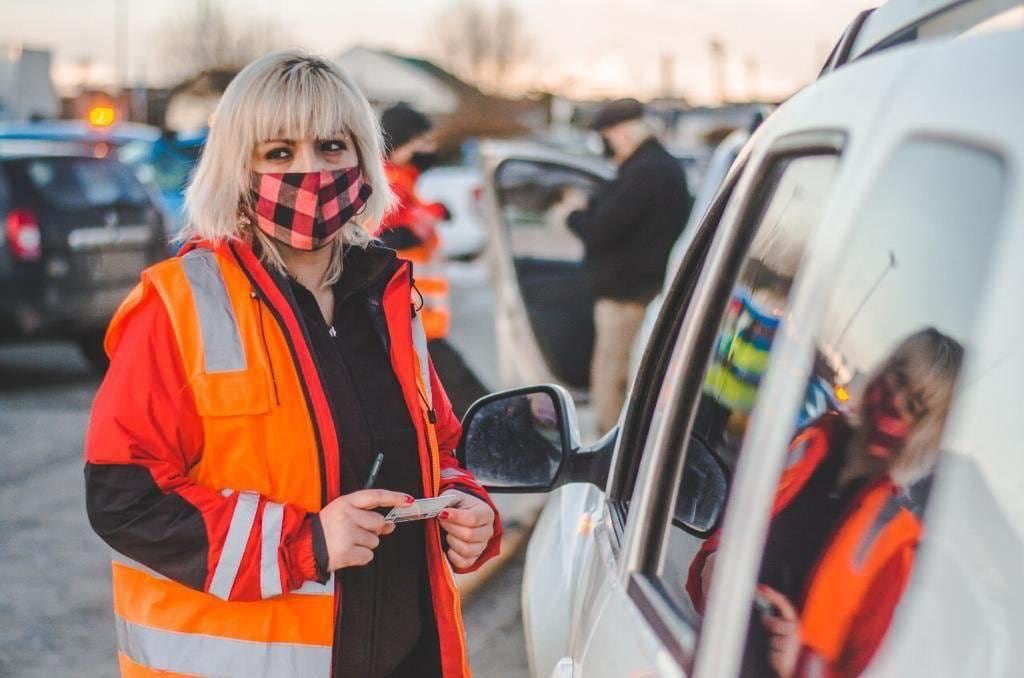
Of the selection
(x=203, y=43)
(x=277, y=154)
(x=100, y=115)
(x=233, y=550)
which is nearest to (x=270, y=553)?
(x=233, y=550)

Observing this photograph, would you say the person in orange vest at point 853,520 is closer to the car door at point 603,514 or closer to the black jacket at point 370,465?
the car door at point 603,514

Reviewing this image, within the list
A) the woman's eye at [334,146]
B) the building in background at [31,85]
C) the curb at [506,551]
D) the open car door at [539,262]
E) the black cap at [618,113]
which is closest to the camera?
the woman's eye at [334,146]

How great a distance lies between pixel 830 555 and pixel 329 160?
1.30 metres

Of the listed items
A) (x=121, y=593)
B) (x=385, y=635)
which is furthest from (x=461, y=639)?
(x=121, y=593)

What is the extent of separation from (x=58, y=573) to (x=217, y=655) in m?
3.66

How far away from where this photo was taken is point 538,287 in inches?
265

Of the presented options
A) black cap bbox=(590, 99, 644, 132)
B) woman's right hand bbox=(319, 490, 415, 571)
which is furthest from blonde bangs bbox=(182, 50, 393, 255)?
black cap bbox=(590, 99, 644, 132)

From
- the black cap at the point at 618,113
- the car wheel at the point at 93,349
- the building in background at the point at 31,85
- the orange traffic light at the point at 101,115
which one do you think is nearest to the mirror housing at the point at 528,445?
the black cap at the point at 618,113

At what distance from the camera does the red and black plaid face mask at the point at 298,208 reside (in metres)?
2.21

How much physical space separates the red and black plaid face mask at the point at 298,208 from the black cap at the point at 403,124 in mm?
3120

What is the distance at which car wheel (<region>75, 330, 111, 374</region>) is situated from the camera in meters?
9.73

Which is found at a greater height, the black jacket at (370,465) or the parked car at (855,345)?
the parked car at (855,345)

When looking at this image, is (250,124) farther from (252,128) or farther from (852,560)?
(852,560)

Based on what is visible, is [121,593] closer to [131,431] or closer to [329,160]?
[131,431]
